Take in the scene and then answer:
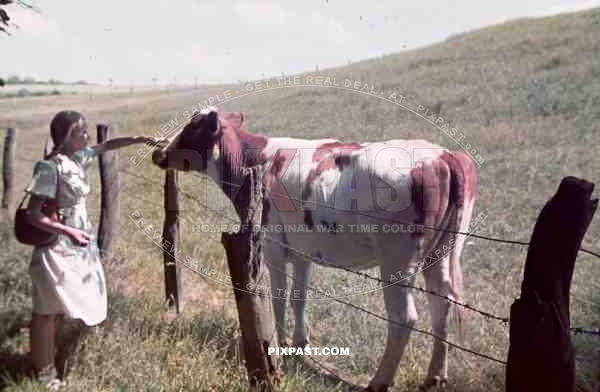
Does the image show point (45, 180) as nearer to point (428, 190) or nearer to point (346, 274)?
point (428, 190)

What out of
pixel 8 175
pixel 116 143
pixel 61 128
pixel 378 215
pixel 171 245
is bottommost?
pixel 171 245

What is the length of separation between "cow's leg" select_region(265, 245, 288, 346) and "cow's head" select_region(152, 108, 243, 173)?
45.7 inches

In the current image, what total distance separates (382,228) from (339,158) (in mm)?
773

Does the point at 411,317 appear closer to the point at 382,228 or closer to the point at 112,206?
the point at 382,228

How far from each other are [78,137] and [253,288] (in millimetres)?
1533

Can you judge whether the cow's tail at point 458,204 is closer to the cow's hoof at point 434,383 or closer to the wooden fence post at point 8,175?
the cow's hoof at point 434,383

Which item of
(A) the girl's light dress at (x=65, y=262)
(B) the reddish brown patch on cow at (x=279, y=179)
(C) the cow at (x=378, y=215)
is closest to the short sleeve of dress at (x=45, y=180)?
(A) the girl's light dress at (x=65, y=262)

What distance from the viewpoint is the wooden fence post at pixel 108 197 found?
619 centimetres

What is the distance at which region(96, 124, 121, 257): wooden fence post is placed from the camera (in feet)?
20.3

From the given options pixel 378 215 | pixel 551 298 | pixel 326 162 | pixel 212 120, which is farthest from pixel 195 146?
pixel 551 298

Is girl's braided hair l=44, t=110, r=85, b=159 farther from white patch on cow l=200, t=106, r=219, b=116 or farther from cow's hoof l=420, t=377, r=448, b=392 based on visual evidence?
cow's hoof l=420, t=377, r=448, b=392

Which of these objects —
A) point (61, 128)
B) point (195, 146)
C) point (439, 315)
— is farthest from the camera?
point (195, 146)

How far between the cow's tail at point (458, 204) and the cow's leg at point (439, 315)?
58 mm

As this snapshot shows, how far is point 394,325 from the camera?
4.54m
